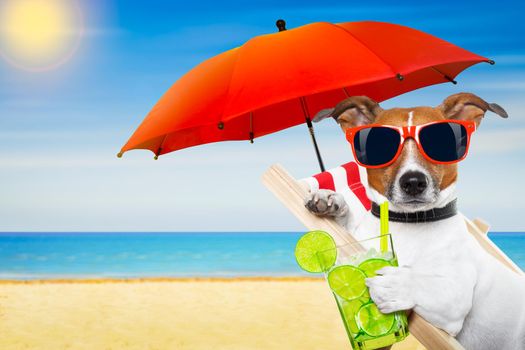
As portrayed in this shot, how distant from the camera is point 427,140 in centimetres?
185

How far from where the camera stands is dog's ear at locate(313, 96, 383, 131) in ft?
6.60

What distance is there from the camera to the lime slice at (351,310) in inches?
68.7

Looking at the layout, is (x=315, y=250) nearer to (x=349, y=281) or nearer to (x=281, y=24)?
(x=349, y=281)

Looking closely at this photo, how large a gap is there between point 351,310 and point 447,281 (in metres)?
0.31

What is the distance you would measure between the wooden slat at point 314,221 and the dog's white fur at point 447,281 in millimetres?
32

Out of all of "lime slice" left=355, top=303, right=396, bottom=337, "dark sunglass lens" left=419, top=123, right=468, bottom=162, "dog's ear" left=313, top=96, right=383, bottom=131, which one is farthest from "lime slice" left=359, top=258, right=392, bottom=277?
"dog's ear" left=313, top=96, right=383, bottom=131

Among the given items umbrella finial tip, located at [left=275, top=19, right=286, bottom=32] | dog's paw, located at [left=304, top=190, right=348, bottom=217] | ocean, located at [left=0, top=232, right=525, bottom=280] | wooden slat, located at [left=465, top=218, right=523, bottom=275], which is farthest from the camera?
ocean, located at [left=0, top=232, right=525, bottom=280]

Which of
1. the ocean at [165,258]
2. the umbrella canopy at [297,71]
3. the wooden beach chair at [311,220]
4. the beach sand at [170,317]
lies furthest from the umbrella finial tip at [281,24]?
the ocean at [165,258]

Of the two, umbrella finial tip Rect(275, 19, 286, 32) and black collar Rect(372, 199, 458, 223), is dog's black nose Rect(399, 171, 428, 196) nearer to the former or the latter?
black collar Rect(372, 199, 458, 223)

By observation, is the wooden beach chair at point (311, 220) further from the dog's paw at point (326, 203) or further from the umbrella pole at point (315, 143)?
the umbrella pole at point (315, 143)

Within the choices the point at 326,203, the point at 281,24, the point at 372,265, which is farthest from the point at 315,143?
the point at 372,265

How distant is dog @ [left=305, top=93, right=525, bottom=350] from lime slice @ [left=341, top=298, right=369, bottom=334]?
5cm

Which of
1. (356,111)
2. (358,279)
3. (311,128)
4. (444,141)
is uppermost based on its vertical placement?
(356,111)

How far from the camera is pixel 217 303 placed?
25.0ft
